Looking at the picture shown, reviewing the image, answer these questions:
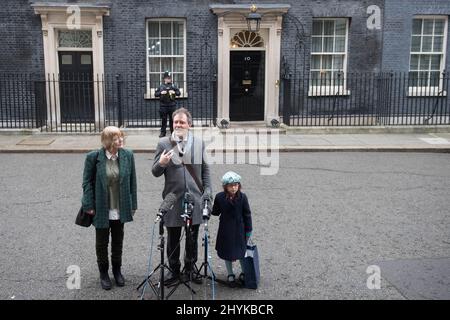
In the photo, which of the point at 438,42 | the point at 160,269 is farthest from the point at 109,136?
the point at 438,42

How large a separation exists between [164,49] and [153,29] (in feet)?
2.34

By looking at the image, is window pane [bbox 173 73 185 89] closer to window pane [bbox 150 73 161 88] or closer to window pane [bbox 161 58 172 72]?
window pane [bbox 161 58 172 72]

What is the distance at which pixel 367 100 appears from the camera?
1856 cm

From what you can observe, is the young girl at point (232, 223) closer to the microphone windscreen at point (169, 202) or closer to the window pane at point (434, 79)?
the microphone windscreen at point (169, 202)

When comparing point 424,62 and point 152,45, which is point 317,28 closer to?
point 424,62

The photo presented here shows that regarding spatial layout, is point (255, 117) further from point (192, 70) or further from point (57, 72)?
point (57, 72)

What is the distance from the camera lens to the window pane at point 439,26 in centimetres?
1852

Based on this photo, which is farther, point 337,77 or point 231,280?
point 337,77

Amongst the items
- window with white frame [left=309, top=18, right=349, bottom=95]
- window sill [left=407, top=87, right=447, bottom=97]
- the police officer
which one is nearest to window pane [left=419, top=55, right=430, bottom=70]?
window sill [left=407, top=87, right=447, bottom=97]

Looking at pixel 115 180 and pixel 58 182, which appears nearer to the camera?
pixel 115 180

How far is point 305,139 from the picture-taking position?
51.6 ft
